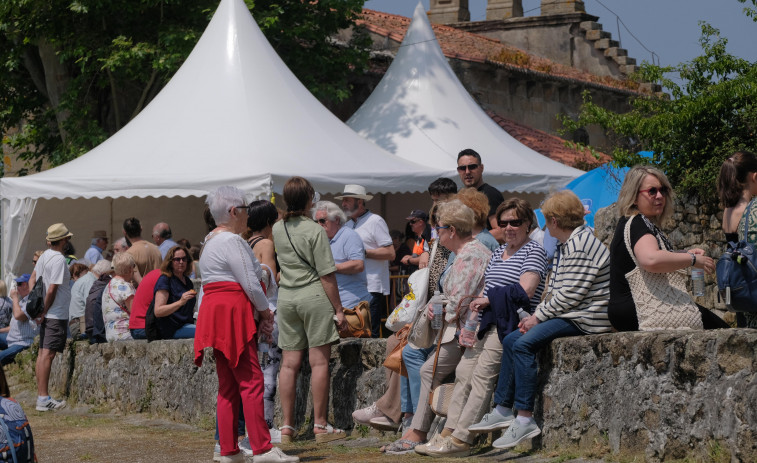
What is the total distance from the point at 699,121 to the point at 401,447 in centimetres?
678

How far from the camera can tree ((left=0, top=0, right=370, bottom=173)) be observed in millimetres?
17891

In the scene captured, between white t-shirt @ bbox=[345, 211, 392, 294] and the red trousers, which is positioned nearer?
the red trousers

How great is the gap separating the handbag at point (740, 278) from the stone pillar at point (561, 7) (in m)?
25.9

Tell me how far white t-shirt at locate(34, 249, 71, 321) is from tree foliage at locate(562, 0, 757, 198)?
623 centimetres

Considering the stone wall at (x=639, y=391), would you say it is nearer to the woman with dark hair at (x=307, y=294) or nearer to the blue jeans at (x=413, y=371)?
the woman with dark hair at (x=307, y=294)

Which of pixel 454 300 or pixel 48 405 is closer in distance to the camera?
pixel 454 300

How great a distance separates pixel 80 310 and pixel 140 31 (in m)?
7.42

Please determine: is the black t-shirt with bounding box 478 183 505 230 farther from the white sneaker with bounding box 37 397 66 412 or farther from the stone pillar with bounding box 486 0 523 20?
the stone pillar with bounding box 486 0 523 20

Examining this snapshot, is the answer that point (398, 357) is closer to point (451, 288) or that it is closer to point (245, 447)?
point (451, 288)

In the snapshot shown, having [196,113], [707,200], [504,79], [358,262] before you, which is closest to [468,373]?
[358,262]

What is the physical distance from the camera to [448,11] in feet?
107

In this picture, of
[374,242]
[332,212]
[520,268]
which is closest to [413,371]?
[520,268]

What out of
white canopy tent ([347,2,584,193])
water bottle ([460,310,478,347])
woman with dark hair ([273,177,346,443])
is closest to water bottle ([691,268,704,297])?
water bottle ([460,310,478,347])

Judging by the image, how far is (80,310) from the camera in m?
12.6
